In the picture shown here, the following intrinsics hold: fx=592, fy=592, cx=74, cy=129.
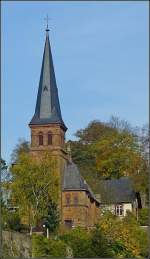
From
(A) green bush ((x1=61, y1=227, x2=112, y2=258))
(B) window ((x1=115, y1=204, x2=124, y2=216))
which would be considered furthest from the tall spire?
(A) green bush ((x1=61, y1=227, x2=112, y2=258))

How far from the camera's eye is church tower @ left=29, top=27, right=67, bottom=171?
25.7 m

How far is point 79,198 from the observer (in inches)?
990

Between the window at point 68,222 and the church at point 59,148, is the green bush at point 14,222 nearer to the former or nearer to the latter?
the church at point 59,148

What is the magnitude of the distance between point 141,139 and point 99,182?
3449mm

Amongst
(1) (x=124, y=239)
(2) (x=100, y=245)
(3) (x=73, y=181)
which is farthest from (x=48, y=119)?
(2) (x=100, y=245)

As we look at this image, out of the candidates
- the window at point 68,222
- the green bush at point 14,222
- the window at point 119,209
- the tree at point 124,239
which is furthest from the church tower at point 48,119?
the tree at point 124,239

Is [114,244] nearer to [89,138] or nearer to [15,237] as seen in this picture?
[15,237]

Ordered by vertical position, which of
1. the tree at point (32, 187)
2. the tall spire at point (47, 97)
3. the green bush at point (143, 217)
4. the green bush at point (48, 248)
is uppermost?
the tall spire at point (47, 97)

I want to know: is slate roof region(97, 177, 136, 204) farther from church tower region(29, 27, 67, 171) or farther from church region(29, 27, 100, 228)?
church tower region(29, 27, 67, 171)

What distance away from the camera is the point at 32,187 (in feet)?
66.8

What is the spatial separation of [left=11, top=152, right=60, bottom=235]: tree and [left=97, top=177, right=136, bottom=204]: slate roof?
604 centimetres

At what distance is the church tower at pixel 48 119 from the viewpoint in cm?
2570

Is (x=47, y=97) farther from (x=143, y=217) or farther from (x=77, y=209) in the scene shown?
(x=143, y=217)

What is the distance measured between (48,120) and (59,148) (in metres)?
1.38
